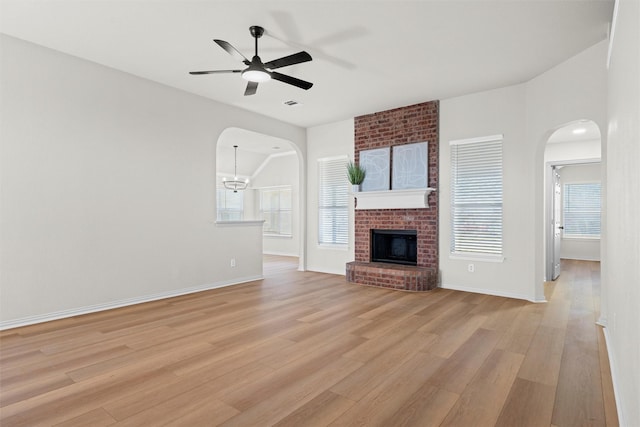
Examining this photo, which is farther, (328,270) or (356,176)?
(328,270)

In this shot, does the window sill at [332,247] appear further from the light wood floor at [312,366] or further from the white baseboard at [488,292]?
the light wood floor at [312,366]

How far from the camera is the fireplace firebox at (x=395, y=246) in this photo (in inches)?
228

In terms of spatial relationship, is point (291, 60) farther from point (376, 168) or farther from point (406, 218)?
point (406, 218)

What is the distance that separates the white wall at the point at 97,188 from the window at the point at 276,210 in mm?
5230

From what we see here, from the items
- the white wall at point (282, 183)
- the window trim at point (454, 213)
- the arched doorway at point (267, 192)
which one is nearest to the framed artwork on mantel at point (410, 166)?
the window trim at point (454, 213)

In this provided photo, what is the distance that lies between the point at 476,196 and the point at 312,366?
380 cm

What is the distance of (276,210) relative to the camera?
1100 cm

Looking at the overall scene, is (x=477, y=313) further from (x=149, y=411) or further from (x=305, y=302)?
(x=149, y=411)

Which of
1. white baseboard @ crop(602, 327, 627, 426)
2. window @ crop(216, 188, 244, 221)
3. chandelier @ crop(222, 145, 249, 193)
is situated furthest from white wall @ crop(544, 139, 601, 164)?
window @ crop(216, 188, 244, 221)

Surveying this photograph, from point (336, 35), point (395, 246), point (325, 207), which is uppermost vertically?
point (336, 35)

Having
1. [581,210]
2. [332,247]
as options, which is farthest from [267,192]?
[581,210]

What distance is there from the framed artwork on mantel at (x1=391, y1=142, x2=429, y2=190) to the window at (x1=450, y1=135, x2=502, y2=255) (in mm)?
434

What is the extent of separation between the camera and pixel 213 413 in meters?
1.97

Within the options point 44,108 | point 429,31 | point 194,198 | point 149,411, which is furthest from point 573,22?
point 44,108
